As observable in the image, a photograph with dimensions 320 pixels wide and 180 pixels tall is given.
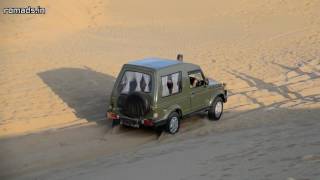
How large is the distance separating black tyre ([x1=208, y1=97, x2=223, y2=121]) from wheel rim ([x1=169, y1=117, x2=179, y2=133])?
1.41 m

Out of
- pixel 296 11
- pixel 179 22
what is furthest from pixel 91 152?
pixel 296 11

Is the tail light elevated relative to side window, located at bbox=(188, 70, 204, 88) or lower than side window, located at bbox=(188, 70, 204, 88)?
lower

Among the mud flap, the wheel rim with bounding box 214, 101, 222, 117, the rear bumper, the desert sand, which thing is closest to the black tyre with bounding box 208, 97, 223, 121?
the wheel rim with bounding box 214, 101, 222, 117

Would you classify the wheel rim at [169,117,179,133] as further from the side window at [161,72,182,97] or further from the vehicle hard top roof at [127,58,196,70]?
the vehicle hard top roof at [127,58,196,70]

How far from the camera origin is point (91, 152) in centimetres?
1267

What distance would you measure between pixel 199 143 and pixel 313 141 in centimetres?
243

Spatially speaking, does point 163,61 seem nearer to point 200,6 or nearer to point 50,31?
point 50,31

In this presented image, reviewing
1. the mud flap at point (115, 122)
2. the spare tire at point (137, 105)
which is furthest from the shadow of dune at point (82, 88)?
the spare tire at point (137, 105)

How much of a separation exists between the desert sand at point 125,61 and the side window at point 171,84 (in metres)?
1.02

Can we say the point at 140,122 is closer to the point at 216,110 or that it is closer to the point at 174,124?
the point at 174,124

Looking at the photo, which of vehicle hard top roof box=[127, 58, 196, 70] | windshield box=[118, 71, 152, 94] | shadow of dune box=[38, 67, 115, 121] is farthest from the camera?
shadow of dune box=[38, 67, 115, 121]

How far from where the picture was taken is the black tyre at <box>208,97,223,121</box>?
15070 millimetres

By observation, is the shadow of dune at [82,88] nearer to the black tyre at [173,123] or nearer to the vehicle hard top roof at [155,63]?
the vehicle hard top roof at [155,63]

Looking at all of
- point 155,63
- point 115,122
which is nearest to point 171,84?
point 155,63
